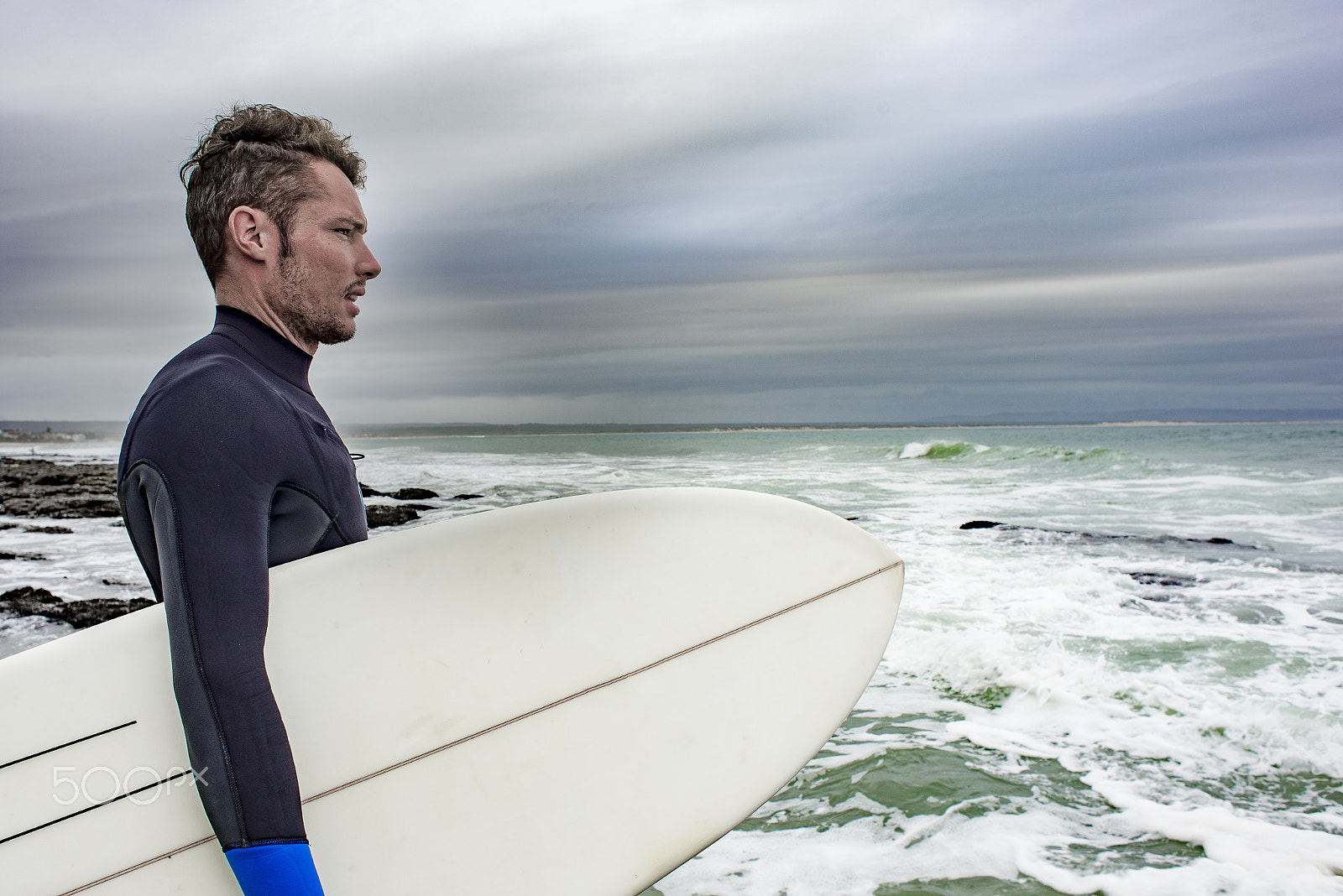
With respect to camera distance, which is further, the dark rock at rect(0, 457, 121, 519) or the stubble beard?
the dark rock at rect(0, 457, 121, 519)

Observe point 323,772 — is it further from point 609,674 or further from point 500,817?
point 609,674

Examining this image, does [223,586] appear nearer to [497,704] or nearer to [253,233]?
[253,233]

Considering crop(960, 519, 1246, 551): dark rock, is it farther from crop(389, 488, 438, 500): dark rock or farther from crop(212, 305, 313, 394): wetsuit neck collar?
crop(212, 305, 313, 394): wetsuit neck collar

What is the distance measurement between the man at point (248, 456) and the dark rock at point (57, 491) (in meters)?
8.87

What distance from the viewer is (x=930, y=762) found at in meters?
3.03

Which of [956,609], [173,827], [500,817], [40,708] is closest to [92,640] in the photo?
[40,708]

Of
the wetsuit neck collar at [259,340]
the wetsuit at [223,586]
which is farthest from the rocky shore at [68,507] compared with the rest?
the wetsuit at [223,586]

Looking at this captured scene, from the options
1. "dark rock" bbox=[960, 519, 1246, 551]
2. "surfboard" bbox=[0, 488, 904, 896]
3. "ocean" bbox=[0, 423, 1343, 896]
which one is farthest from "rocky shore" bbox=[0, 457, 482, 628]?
"dark rock" bbox=[960, 519, 1246, 551]

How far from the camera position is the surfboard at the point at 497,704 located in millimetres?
1247

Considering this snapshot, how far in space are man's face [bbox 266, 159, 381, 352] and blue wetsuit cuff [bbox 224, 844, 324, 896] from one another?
0.75 m

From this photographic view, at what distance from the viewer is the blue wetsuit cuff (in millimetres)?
919

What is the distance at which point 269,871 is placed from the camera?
92cm

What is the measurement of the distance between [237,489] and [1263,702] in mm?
4408

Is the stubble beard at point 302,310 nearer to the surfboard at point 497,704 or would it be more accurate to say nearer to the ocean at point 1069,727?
the surfboard at point 497,704
